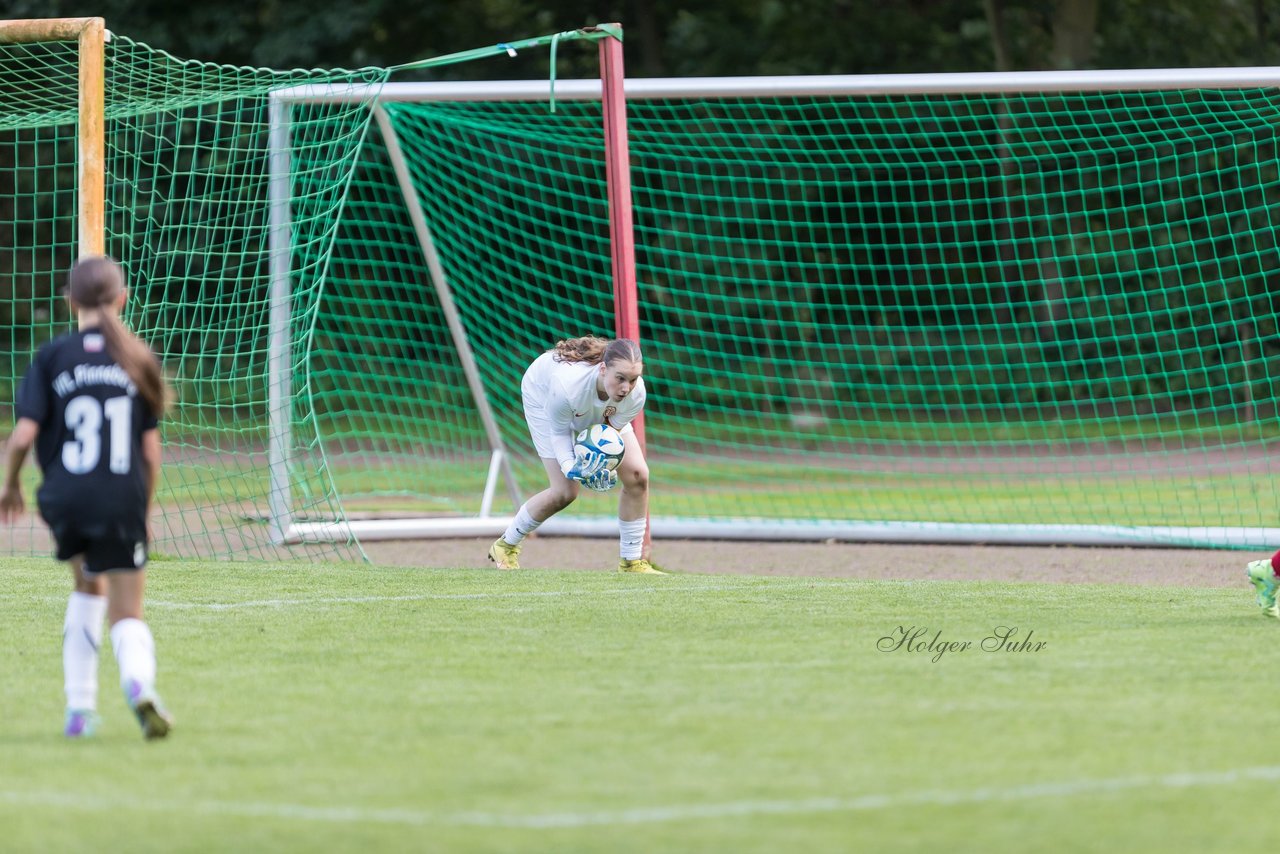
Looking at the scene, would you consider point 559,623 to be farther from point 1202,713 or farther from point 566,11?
point 566,11

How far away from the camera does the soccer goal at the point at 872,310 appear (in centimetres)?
1216

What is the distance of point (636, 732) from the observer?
501 centimetres

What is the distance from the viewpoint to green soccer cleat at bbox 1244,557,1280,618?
7.07m

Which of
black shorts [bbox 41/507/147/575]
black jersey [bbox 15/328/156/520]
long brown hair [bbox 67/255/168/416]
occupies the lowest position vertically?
black shorts [bbox 41/507/147/575]

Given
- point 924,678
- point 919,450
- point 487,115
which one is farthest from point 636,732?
point 919,450

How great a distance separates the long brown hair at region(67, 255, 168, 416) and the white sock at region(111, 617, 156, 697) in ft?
2.06

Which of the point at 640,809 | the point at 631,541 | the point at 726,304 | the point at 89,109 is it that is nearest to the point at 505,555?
the point at 631,541

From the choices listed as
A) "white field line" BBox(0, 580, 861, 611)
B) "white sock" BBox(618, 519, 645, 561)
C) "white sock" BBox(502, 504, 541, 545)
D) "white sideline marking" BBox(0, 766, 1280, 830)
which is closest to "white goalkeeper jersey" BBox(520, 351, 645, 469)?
"white sock" BBox(502, 504, 541, 545)

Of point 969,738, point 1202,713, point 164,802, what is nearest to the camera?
point 164,802

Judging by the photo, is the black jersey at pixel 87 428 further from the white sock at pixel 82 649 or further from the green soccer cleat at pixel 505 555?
the green soccer cleat at pixel 505 555

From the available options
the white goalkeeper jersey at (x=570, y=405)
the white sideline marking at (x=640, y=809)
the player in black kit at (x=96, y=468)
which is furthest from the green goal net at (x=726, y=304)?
the white sideline marking at (x=640, y=809)

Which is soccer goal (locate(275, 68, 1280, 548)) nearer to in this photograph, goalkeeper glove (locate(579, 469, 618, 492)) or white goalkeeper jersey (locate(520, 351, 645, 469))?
white goalkeeper jersey (locate(520, 351, 645, 469))

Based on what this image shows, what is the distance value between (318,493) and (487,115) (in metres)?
3.06

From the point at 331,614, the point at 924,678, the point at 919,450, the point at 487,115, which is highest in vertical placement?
the point at 487,115
